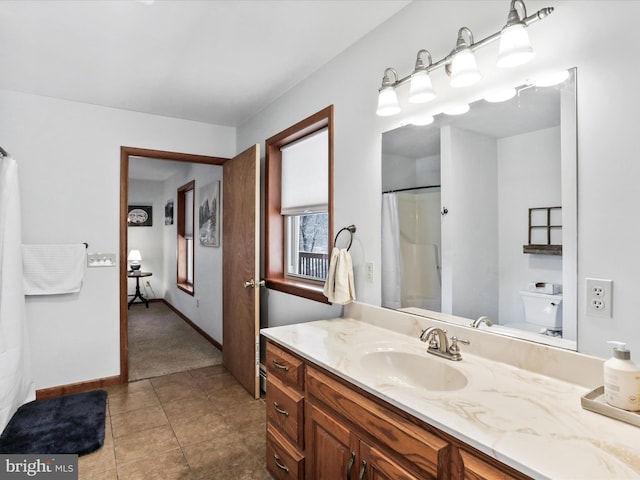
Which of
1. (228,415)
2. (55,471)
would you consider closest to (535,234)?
(228,415)

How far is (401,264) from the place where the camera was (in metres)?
1.94

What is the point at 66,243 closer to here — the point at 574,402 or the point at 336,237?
the point at 336,237

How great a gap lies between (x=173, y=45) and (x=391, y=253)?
177 cm

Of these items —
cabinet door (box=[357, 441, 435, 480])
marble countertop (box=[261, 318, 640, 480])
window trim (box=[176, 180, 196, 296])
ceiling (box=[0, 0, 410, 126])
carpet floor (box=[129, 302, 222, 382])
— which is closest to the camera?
marble countertop (box=[261, 318, 640, 480])

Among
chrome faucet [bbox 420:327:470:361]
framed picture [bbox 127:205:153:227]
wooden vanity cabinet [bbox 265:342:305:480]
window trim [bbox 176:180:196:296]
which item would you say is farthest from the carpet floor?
chrome faucet [bbox 420:327:470:361]

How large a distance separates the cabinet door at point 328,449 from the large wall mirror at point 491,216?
26.9 inches

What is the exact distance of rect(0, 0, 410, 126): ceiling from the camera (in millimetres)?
1860

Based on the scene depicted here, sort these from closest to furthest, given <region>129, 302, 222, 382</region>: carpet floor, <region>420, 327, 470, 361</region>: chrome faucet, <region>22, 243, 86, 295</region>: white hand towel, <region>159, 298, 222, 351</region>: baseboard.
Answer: <region>420, 327, 470, 361</region>: chrome faucet, <region>22, 243, 86, 295</region>: white hand towel, <region>129, 302, 222, 382</region>: carpet floor, <region>159, 298, 222, 351</region>: baseboard

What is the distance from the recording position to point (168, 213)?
677cm

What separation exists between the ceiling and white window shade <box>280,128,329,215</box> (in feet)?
1.52

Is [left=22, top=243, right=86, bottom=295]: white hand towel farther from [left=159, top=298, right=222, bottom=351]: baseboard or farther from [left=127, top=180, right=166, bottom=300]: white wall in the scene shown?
[left=127, top=180, right=166, bottom=300]: white wall

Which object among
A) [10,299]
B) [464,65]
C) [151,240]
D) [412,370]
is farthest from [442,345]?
[151,240]

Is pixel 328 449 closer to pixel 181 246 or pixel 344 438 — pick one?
pixel 344 438

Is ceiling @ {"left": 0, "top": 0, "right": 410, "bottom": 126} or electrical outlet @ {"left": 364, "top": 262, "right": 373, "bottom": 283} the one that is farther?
electrical outlet @ {"left": 364, "top": 262, "right": 373, "bottom": 283}
